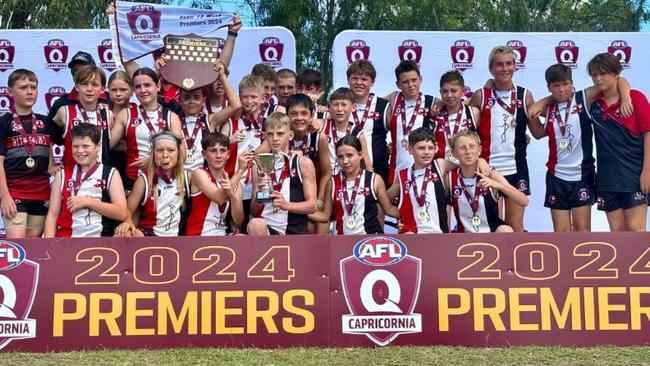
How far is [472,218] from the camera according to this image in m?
7.07

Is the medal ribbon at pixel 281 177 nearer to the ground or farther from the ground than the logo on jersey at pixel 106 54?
nearer to the ground

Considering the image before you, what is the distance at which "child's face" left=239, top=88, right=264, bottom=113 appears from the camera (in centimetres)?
802

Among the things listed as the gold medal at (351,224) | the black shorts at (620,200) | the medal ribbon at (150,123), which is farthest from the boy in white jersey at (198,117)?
the black shorts at (620,200)

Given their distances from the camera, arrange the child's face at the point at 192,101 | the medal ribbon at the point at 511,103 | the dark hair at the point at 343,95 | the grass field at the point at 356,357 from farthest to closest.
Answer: the medal ribbon at the point at 511,103 → the child's face at the point at 192,101 → the dark hair at the point at 343,95 → the grass field at the point at 356,357

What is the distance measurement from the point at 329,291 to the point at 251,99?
2.52 m

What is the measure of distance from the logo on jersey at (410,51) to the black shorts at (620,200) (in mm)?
3110

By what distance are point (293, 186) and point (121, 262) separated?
1.64 m

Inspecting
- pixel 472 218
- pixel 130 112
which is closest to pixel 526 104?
pixel 472 218

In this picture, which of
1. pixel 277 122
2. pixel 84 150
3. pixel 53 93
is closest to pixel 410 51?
pixel 277 122

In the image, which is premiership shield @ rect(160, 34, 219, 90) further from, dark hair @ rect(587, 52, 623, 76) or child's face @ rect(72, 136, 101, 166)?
dark hair @ rect(587, 52, 623, 76)

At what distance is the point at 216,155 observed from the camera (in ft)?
22.9

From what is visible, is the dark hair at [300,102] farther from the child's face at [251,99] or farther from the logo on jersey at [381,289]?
the logo on jersey at [381,289]

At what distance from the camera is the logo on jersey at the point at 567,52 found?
396 inches

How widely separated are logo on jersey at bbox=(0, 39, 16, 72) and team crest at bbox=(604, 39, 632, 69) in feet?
22.6
